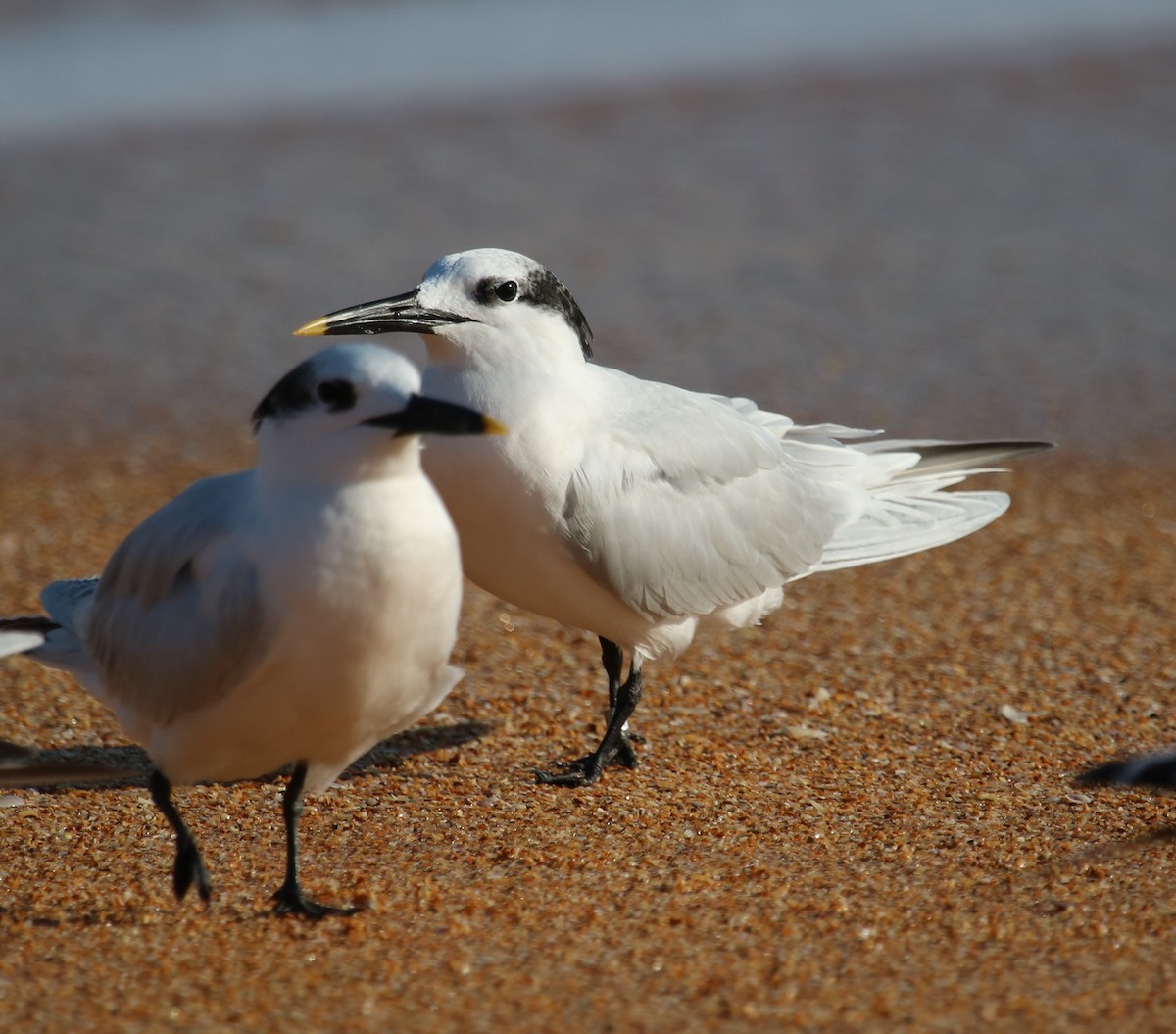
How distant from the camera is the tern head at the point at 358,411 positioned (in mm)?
3105

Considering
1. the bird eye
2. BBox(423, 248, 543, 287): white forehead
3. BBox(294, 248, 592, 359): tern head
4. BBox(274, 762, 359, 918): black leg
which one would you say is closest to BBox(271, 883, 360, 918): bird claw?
BBox(274, 762, 359, 918): black leg

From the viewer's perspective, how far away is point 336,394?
124 inches

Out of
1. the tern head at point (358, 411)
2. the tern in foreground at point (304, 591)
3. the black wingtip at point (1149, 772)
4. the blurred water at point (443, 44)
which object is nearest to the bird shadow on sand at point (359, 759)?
the tern in foreground at point (304, 591)

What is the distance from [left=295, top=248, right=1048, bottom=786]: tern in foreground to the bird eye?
3.32ft

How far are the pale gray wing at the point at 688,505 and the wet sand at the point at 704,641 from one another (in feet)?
1.55

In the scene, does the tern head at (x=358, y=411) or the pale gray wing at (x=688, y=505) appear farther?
the pale gray wing at (x=688, y=505)

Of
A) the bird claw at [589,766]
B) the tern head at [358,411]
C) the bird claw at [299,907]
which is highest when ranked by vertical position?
the tern head at [358,411]

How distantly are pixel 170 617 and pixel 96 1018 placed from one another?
0.78 meters

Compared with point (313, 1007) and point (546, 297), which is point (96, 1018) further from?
point (546, 297)

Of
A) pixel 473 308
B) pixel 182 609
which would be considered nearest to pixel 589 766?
pixel 473 308

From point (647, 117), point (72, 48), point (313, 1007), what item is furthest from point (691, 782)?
point (72, 48)

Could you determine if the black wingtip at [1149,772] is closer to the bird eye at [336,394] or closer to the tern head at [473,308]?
the bird eye at [336,394]

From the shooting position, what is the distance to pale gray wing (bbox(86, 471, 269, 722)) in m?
3.21

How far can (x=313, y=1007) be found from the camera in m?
3.12
